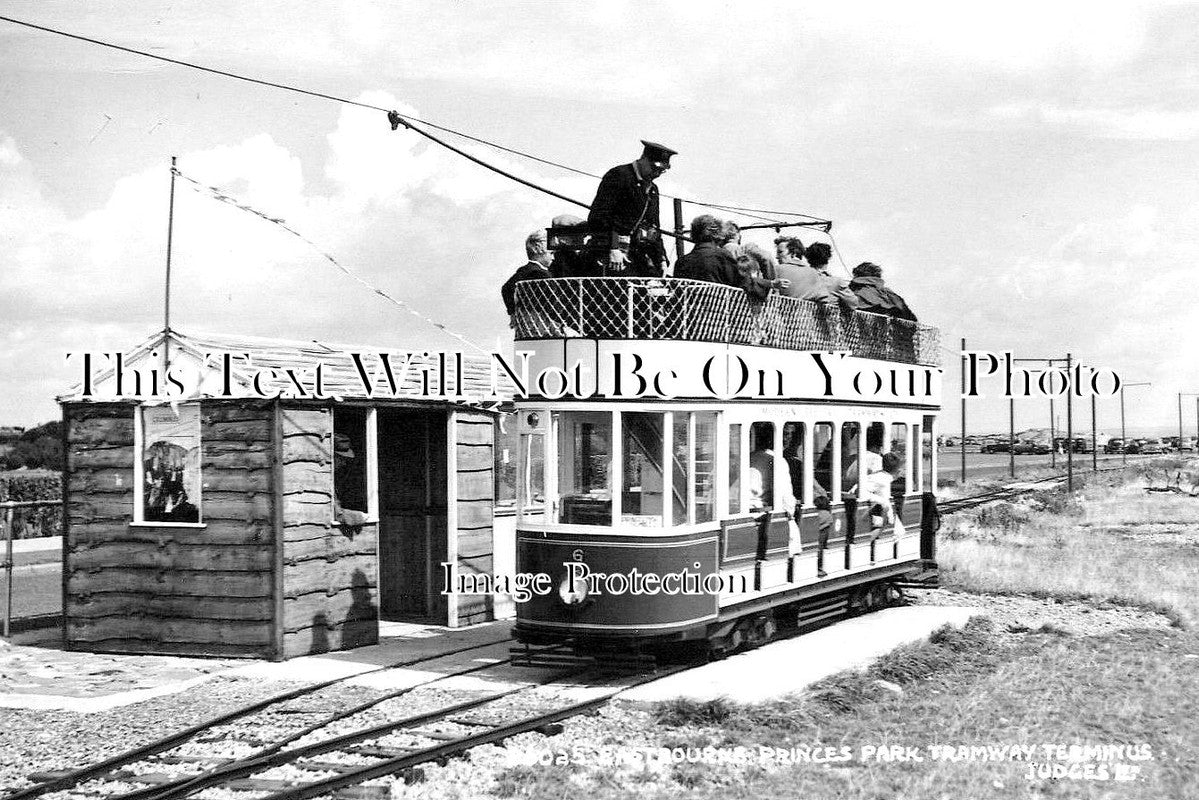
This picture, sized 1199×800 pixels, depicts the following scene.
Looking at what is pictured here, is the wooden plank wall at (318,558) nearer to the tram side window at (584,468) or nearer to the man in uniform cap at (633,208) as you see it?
the tram side window at (584,468)

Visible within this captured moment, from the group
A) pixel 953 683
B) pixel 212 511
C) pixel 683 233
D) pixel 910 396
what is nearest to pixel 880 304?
pixel 910 396

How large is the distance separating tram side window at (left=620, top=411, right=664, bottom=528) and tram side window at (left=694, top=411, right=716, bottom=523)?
1.66 feet

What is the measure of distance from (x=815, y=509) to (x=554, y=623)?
395cm

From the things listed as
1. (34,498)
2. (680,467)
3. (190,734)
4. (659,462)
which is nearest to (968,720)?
(680,467)

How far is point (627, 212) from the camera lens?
44.0ft

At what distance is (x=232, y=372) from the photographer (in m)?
14.6

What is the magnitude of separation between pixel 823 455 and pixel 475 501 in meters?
4.25

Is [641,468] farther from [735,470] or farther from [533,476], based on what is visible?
[735,470]

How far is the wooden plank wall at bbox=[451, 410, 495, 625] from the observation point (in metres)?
16.8

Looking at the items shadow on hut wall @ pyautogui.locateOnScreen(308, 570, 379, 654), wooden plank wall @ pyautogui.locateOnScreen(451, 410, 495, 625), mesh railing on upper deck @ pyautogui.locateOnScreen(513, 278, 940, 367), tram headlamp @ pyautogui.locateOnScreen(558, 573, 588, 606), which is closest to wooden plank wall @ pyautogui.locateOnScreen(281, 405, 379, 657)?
shadow on hut wall @ pyautogui.locateOnScreen(308, 570, 379, 654)

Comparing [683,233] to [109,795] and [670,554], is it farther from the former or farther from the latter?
[109,795]

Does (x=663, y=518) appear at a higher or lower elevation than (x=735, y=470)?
lower

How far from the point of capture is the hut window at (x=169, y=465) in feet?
48.8

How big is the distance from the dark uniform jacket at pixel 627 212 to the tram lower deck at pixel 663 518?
1.57m
